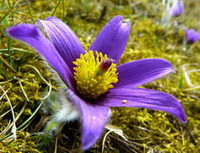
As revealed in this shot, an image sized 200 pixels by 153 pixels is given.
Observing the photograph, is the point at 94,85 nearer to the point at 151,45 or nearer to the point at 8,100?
the point at 8,100

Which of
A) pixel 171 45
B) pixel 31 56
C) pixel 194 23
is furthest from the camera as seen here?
pixel 194 23

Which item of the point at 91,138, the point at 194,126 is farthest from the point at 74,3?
the point at 91,138

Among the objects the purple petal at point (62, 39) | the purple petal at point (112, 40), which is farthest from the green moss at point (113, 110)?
the purple petal at point (112, 40)

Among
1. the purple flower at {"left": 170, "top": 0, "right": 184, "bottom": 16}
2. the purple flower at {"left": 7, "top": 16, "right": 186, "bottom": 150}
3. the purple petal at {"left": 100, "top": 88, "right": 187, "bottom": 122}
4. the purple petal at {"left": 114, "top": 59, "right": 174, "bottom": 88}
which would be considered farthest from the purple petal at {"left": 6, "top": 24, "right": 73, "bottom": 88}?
the purple flower at {"left": 170, "top": 0, "right": 184, "bottom": 16}

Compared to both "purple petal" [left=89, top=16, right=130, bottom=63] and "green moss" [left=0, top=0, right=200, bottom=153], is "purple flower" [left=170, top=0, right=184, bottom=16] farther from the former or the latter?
"purple petal" [left=89, top=16, right=130, bottom=63]

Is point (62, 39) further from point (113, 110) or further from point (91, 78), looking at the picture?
point (113, 110)

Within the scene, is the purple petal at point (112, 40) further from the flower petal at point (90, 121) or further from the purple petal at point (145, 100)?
the flower petal at point (90, 121)

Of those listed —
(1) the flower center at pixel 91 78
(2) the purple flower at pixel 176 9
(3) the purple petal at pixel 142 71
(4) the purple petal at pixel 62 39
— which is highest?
(4) the purple petal at pixel 62 39
